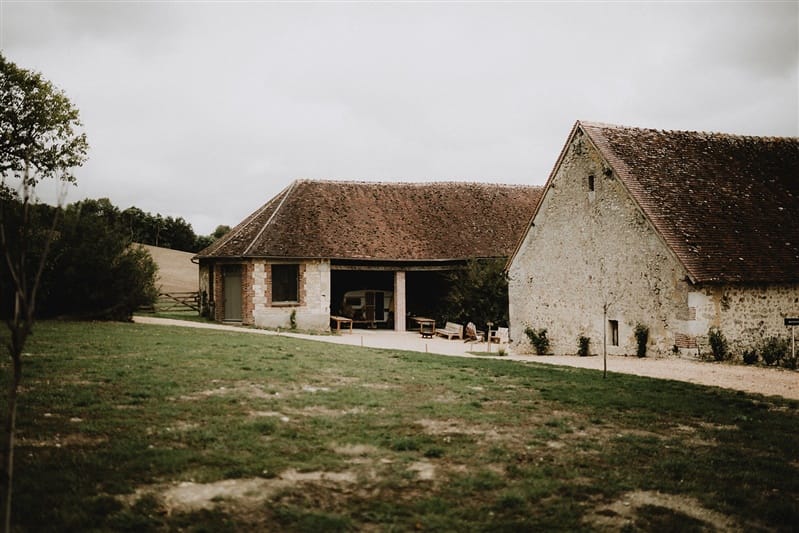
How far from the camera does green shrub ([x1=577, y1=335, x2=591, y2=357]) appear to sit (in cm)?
1856

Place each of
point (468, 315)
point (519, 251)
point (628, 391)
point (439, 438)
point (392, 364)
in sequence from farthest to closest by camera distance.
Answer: point (468, 315) < point (519, 251) < point (392, 364) < point (628, 391) < point (439, 438)

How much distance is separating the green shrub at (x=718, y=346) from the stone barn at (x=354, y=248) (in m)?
13.3

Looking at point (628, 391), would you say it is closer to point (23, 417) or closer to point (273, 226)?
point (23, 417)

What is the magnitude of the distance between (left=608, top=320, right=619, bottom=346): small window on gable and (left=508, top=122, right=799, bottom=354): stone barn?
5 cm

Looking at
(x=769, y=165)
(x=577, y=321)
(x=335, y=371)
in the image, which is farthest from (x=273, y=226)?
(x=769, y=165)

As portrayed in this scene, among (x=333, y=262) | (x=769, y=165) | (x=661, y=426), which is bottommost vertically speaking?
(x=661, y=426)

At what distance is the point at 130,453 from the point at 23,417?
206 centimetres

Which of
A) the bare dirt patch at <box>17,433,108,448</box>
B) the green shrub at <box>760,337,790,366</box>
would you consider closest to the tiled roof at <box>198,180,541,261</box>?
the green shrub at <box>760,337,790,366</box>

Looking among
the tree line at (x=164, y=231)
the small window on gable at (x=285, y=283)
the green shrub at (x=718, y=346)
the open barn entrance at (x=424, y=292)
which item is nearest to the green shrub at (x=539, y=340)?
the green shrub at (x=718, y=346)

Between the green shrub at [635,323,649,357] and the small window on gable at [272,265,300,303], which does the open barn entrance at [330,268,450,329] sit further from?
the green shrub at [635,323,649,357]

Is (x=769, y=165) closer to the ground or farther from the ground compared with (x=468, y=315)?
farther from the ground

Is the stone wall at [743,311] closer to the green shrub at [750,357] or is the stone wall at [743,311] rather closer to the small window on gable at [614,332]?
the green shrub at [750,357]

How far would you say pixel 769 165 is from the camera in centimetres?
1972

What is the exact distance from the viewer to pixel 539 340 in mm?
20203
